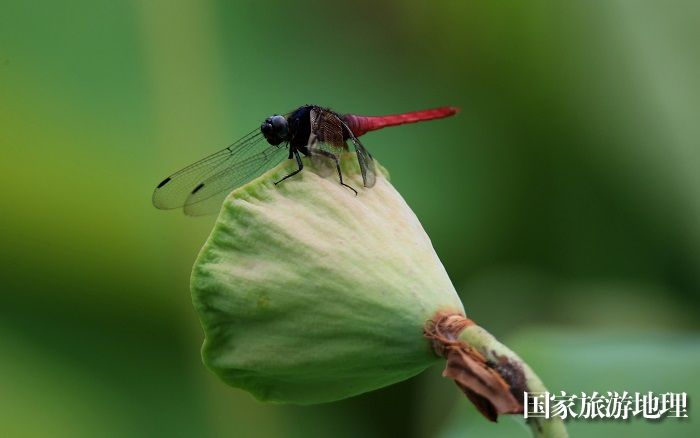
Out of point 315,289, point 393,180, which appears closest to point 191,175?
point 315,289

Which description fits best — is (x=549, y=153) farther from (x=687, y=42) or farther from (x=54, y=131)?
(x=54, y=131)

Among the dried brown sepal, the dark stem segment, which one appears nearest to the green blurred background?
the dark stem segment

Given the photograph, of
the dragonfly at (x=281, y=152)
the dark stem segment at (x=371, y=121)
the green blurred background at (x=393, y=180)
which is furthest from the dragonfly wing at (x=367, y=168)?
the green blurred background at (x=393, y=180)

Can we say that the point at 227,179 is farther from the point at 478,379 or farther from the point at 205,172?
the point at 478,379

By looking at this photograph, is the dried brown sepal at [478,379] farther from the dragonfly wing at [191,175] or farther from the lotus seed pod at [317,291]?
the dragonfly wing at [191,175]

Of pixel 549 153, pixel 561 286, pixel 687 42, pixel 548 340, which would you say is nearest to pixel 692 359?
pixel 548 340

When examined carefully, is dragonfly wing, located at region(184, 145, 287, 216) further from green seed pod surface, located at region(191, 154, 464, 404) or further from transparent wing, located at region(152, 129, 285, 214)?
green seed pod surface, located at region(191, 154, 464, 404)
